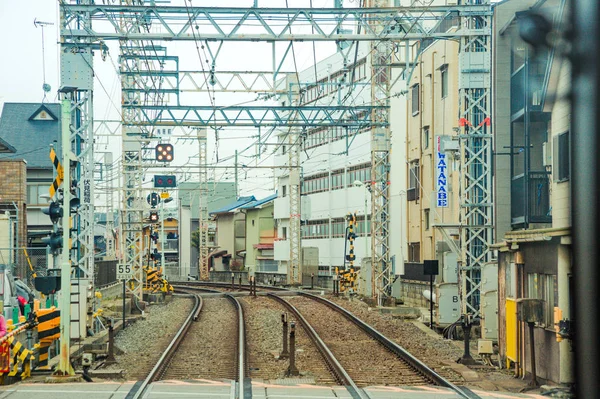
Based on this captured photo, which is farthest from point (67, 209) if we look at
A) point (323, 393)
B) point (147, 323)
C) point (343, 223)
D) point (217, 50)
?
point (343, 223)

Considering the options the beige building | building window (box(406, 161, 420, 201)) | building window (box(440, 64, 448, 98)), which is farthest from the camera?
building window (box(406, 161, 420, 201))

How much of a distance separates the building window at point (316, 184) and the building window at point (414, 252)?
17.6 m

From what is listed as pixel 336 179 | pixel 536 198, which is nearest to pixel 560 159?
pixel 536 198

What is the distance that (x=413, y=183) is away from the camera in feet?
118

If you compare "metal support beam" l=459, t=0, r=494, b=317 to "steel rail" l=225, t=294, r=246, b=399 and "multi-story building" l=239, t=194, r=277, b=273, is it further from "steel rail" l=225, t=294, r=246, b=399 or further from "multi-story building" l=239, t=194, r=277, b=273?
"multi-story building" l=239, t=194, r=277, b=273

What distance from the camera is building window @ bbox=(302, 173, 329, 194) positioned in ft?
179

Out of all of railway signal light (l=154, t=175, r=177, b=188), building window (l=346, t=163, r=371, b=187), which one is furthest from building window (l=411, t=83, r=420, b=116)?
railway signal light (l=154, t=175, r=177, b=188)

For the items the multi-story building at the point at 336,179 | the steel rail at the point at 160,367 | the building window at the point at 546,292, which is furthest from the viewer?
the multi-story building at the point at 336,179

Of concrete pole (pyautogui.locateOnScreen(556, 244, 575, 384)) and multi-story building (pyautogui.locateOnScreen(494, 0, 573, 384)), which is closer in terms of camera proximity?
concrete pole (pyautogui.locateOnScreen(556, 244, 575, 384))

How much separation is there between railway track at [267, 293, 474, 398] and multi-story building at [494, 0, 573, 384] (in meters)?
1.52

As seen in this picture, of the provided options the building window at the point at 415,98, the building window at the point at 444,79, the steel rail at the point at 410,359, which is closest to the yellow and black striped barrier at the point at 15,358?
the steel rail at the point at 410,359

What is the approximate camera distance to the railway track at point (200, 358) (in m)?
13.1

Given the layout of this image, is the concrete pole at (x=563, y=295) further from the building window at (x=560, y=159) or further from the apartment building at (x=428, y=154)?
the apartment building at (x=428, y=154)

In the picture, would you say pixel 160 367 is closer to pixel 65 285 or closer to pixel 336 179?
pixel 65 285
